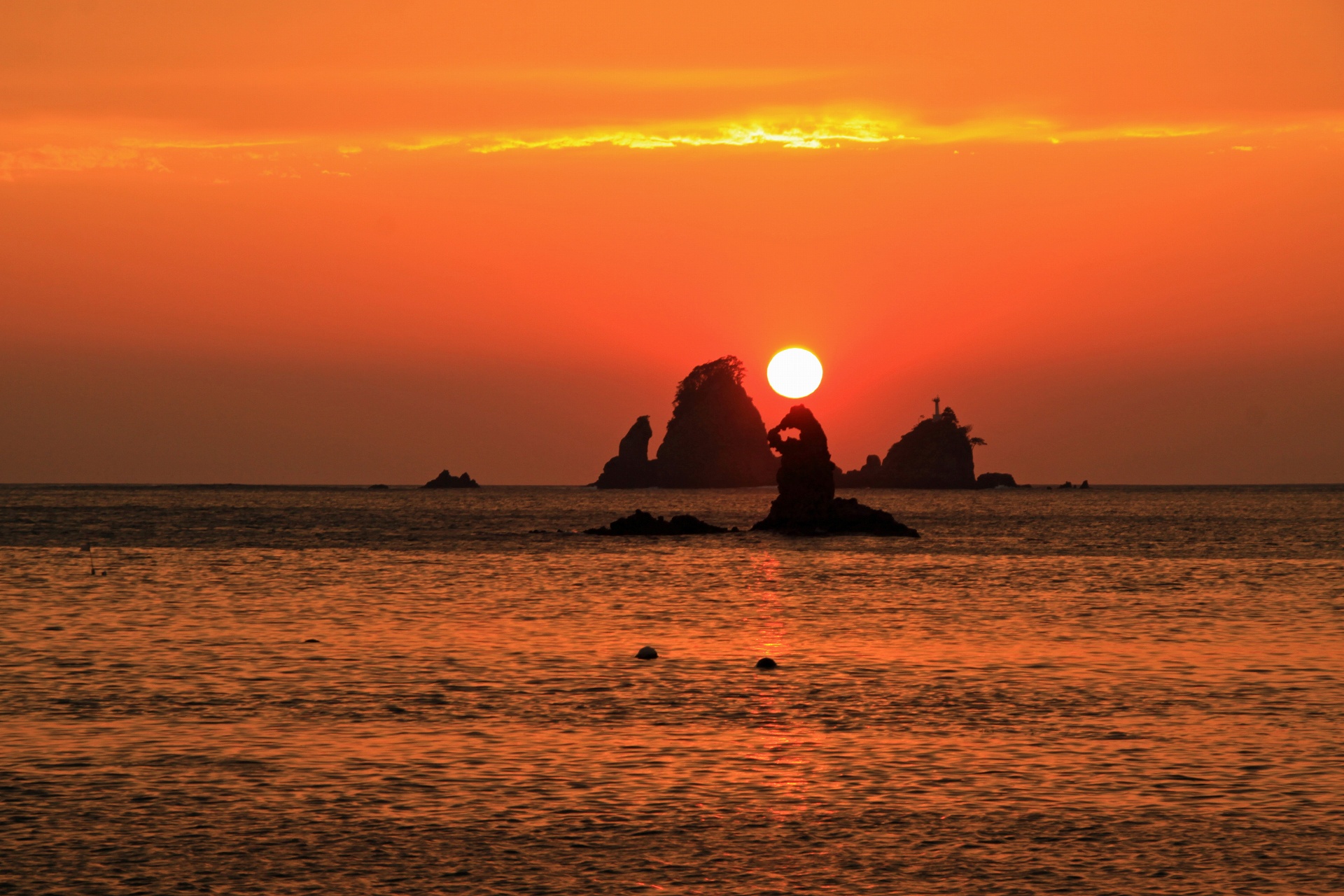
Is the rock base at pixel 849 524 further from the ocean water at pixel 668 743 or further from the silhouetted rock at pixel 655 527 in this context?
the ocean water at pixel 668 743

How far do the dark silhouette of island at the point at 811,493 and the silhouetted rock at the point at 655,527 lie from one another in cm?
679

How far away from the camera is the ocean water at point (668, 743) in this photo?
1582cm

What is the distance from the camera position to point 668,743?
2298cm

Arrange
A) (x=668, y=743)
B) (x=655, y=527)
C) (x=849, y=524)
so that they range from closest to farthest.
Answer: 1. (x=668, y=743)
2. (x=849, y=524)
3. (x=655, y=527)

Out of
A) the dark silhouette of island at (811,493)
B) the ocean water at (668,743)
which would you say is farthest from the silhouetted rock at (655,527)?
the ocean water at (668,743)

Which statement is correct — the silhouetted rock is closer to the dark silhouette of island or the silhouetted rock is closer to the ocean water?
the dark silhouette of island

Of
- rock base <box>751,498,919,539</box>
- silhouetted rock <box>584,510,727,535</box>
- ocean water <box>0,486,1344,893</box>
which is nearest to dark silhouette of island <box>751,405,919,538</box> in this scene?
rock base <box>751,498,919,539</box>

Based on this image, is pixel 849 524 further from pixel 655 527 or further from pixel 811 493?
pixel 655 527

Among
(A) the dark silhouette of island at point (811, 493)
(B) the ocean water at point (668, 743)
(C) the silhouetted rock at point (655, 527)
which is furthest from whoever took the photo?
(C) the silhouetted rock at point (655, 527)

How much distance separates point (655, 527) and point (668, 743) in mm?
91730

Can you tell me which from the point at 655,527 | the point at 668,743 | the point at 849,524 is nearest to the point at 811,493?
the point at 849,524

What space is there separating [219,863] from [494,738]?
7880mm

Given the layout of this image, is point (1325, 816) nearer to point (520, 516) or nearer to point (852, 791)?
point (852, 791)

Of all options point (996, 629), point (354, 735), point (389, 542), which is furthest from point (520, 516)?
point (354, 735)
